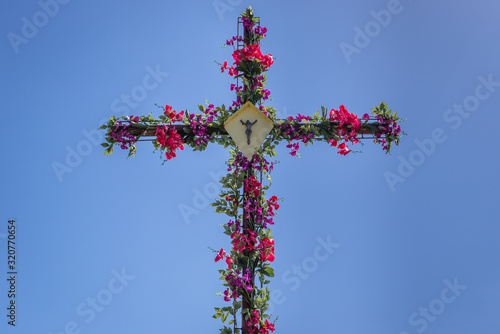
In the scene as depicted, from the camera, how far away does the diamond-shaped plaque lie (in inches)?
221

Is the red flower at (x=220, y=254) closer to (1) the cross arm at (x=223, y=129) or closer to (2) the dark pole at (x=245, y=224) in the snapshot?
(2) the dark pole at (x=245, y=224)

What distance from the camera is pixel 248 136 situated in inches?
220

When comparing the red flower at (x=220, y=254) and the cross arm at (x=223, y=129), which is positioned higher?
the cross arm at (x=223, y=129)

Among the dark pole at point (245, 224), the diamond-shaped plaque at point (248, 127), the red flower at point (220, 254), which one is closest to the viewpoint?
the dark pole at point (245, 224)

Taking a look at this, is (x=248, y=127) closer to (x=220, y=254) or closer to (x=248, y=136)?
(x=248, y=136)

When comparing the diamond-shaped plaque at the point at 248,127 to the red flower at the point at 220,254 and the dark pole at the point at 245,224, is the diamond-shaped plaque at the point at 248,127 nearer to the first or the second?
the dark pole at the point at 245,224

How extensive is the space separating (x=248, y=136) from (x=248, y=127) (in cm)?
10

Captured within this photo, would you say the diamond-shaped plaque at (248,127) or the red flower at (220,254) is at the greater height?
the diamond-shaped plaque at (248,127)

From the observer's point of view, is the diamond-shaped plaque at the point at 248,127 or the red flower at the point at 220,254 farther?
the diamond-shaped plaque at the point at 248,127

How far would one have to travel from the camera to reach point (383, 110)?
5.92 meters

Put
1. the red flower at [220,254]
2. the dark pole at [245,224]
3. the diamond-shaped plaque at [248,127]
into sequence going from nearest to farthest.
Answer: the dark pole at [245,224], the red flower at [220,254], the diamond-shaped plaque at [248,127]

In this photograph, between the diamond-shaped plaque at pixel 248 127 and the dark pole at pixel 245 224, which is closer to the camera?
the dark pole at pixel 245 224

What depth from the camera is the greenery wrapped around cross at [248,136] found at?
210 inches

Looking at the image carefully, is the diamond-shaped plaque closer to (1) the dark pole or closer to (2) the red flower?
(1) the dark pole
